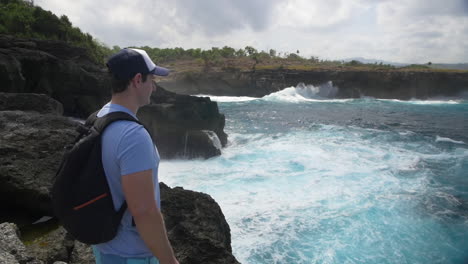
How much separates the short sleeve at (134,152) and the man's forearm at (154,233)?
0.83 ft

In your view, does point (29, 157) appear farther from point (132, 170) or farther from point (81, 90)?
point (81, 90)

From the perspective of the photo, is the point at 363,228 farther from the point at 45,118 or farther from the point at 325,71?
the point at 325,71

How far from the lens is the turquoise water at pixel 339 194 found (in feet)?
24.1

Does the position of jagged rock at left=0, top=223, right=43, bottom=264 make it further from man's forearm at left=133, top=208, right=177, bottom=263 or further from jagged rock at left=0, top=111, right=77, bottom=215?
man's forearm at left=133, top=208, right=177, bottom=263

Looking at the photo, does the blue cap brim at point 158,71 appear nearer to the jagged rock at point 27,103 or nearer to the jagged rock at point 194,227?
the jagged rock at point 194,227

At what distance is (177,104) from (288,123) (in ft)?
40.8

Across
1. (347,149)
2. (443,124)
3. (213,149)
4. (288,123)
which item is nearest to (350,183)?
(347,149)

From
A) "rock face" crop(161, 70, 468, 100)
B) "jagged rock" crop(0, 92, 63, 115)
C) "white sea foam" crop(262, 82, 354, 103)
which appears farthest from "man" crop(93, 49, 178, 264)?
"rock face" crop(161, 70, 468, 100)

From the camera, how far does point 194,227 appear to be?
4277 millimetres

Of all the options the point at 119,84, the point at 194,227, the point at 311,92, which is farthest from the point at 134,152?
the point at 311,92

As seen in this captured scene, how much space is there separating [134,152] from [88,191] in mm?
375

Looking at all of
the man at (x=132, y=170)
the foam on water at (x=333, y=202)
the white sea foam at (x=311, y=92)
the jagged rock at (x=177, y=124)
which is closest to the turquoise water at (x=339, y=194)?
the foam on water at (x=333, y=202)

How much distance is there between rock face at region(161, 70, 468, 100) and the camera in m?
49.2

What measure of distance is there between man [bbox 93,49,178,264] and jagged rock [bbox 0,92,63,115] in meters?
6.41
